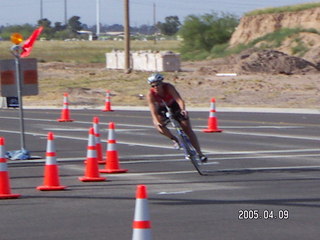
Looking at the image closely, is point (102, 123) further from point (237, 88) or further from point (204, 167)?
point (237, 88)

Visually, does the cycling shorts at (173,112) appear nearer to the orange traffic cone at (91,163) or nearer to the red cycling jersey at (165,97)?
the red cycling jersey at (165,97)

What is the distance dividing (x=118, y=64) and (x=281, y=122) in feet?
119

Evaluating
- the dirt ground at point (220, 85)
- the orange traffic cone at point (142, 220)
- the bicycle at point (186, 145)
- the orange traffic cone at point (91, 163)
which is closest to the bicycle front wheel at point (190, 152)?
the bicycle at point (186, 145)

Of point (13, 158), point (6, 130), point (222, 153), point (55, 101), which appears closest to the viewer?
point (13, 158)

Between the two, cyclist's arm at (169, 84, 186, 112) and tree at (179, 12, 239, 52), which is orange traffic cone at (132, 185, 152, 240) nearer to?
cyclist's arm at (169, 84, 186, 112)

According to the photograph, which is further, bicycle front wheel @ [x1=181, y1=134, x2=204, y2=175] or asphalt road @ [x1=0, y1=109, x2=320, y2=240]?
bicycle front wheel @ [x1=181, y1=134, x2=204, y2=175]

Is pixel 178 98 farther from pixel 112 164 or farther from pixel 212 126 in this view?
pixel 212 126

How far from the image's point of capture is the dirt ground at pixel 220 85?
37.8 m

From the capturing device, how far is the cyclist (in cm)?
1443

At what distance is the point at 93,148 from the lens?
1346 cm

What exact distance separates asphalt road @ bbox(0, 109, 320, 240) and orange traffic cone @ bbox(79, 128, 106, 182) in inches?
7.0

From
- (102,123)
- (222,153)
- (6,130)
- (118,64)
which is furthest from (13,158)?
(118,64)

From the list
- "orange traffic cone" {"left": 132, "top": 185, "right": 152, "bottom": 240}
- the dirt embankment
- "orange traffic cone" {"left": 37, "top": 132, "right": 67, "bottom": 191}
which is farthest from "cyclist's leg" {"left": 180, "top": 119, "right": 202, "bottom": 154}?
the dirt embankment

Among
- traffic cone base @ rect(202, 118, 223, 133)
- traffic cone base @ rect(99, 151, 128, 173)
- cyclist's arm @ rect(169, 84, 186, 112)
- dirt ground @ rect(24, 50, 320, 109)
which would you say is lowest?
dirt ground @ rect(24, 50, 320, 109)
